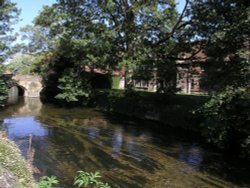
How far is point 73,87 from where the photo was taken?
124ft

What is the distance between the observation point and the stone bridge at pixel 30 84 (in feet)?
165

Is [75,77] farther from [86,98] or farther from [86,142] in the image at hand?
[86,142]

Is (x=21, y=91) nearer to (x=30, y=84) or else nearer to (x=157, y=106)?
(x=30, y=84)

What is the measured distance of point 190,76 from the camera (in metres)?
27.3

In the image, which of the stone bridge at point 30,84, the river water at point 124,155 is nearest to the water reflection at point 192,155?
the river water at point 124,155

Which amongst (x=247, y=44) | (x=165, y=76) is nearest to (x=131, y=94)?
(x=165, y=76)

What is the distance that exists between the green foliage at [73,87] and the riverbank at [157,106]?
1985 millimetres

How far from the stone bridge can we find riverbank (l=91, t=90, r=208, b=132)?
15111 millimetres

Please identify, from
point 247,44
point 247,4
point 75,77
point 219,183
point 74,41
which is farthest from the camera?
point 75,77

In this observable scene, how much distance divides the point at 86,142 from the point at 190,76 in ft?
35.4

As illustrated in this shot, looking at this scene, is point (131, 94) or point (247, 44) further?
point (131, 94)

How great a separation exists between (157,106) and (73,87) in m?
11.1

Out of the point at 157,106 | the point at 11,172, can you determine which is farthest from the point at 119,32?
the point at 11,172

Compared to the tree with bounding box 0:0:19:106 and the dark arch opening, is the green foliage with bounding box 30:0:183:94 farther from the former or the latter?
the dark arch opening
